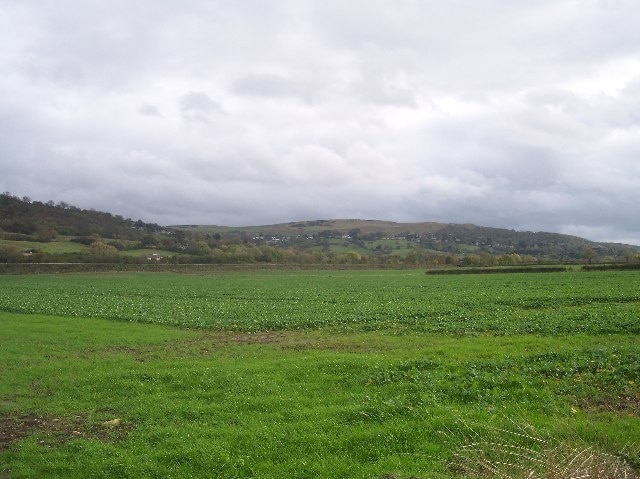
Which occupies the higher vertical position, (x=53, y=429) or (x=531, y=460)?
(x=531, y=460)

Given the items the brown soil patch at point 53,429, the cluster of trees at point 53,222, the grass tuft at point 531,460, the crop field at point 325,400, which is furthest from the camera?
the cluster of trees at point 53,222

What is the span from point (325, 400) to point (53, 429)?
20.3 feet

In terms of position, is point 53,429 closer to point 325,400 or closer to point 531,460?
point 325,400

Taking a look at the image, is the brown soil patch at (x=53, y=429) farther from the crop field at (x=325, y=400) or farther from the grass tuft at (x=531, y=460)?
the grass tuft at (x=531, y=460)

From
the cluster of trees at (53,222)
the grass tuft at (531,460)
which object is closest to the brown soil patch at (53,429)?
the grass tuft at (531,460)

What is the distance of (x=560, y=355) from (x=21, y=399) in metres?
15.9

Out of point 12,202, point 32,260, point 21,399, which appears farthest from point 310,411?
point 12,202

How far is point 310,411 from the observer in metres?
11.2

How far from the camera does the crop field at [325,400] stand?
8773mm

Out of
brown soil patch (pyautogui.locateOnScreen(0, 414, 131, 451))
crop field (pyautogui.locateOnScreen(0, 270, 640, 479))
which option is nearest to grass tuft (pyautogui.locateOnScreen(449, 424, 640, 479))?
crop field (pyautogui.locateOnScreen(0, 270, 640, 479))

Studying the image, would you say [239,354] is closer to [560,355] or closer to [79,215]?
[560,355]

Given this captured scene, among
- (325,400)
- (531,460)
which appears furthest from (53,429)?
(531,460)

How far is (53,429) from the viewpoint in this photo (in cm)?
1109

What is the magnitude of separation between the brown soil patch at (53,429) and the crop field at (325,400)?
0.19 ft
